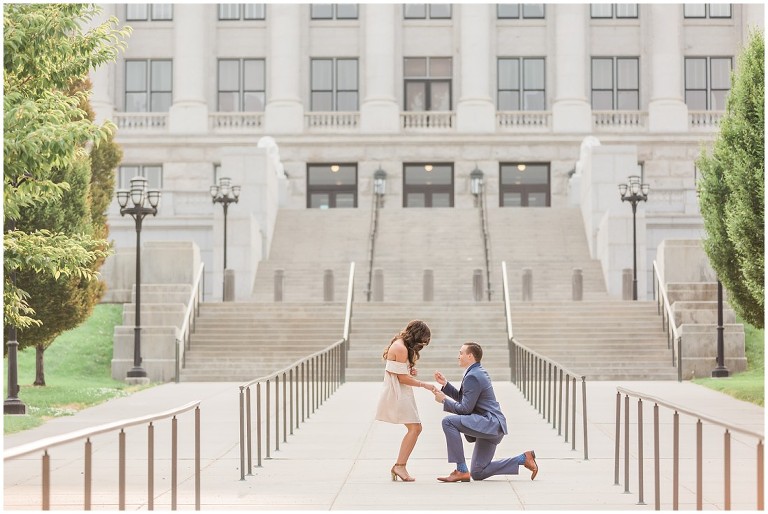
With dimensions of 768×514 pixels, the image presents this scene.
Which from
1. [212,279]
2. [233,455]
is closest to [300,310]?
[212,279]

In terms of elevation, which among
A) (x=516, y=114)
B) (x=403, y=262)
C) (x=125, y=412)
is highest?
(x=516, y=114)

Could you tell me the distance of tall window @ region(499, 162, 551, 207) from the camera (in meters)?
53.9

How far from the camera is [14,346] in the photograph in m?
19.9

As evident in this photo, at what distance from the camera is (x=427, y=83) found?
57312 millimetres

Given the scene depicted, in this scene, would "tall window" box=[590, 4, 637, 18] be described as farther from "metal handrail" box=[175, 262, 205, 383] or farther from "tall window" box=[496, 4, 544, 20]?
"metal handrail" box=[175, 262, 205, 383]

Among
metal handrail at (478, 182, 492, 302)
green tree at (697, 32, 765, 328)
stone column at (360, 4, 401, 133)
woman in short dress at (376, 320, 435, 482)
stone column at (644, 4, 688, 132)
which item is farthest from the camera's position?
stone column at (360, 4, 401, 133)

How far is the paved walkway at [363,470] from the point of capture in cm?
1018

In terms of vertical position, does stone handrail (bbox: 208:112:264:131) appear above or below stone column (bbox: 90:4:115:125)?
below

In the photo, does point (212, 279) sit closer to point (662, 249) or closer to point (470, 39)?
point (662, 249)

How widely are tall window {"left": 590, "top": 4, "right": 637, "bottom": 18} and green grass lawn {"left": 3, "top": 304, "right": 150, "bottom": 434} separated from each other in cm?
3242

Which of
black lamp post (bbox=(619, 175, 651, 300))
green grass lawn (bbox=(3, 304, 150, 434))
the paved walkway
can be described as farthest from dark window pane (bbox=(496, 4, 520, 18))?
the paved walkway

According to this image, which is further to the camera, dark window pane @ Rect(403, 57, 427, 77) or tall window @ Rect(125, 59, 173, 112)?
dark window pane @ Rect(403, 57, 427, 77)

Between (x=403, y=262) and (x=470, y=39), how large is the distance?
60.2 ft

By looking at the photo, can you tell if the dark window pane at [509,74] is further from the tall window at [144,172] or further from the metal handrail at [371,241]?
the tall window at [144,172]
